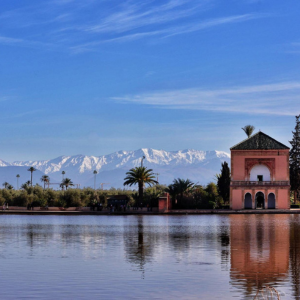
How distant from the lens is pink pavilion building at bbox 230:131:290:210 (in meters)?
62.2

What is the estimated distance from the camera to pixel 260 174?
63406 mm

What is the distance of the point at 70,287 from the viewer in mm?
11781

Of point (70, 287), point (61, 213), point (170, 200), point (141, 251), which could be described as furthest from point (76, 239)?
point (170, 200)

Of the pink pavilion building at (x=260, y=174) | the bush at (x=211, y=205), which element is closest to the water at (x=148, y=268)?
the bush at (x=211, y=205)

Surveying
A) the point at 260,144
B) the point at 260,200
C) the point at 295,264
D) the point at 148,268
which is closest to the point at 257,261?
the point at 295,264

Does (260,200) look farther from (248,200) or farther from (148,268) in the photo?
(148,268)

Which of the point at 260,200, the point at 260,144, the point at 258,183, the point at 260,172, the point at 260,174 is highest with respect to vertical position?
the point at 260,144

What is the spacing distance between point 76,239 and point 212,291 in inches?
503

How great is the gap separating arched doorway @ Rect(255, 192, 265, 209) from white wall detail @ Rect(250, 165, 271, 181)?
1649 millimetres

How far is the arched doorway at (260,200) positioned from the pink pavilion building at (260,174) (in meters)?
0.10

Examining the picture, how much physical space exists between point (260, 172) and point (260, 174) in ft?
0.70

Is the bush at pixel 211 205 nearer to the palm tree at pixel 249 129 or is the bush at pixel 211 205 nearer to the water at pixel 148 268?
the palm tree at pixel 249 129

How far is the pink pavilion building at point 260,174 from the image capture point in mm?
62219

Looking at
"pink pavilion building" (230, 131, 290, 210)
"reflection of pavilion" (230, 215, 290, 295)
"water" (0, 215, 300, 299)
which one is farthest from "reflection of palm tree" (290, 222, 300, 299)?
"pink pavilion building" (230, 131, 290, 210)
